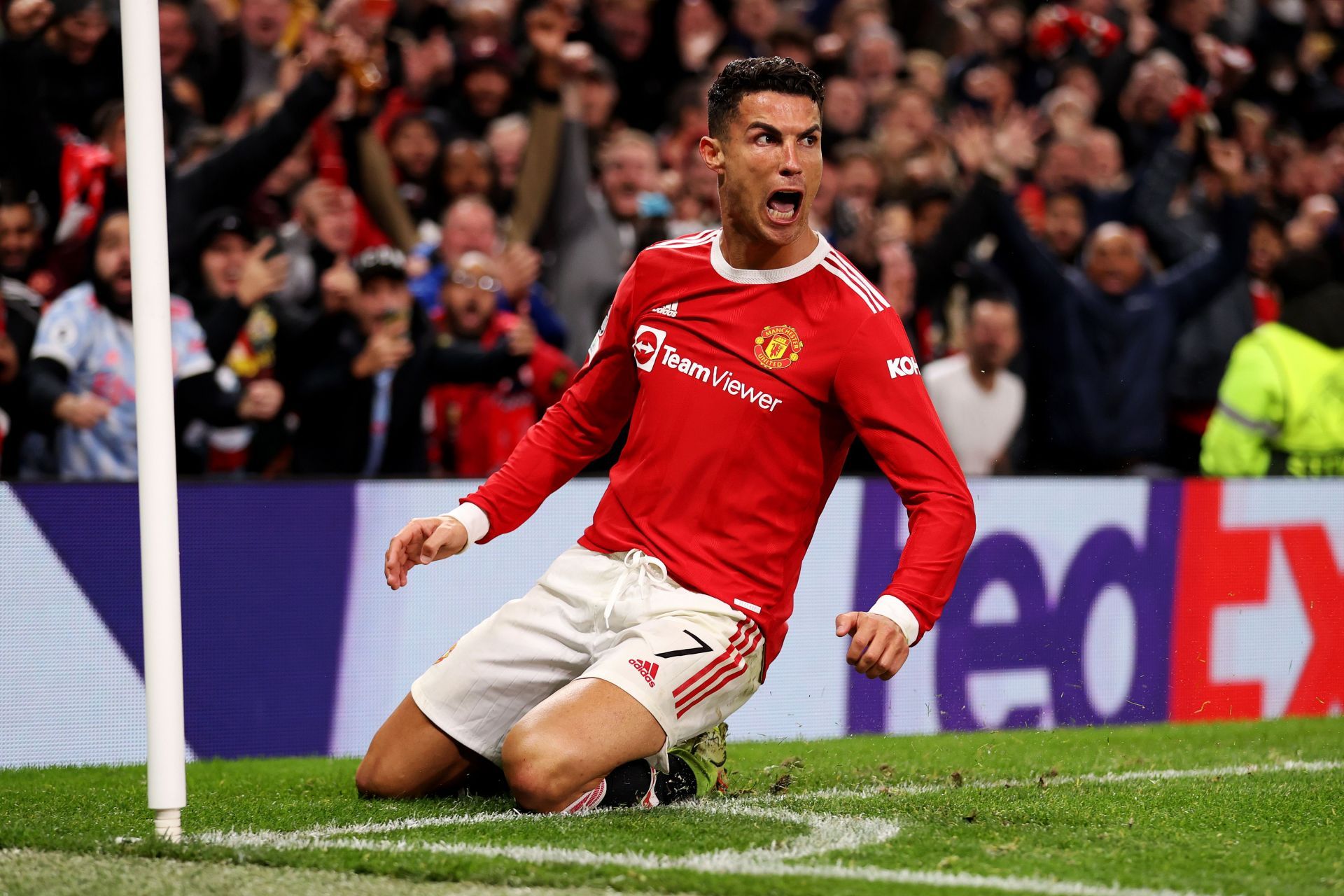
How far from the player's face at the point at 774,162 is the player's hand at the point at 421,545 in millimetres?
1048

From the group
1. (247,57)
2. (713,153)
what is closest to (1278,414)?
(713,153)

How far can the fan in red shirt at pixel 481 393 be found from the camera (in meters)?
7.03

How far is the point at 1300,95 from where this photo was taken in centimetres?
1234

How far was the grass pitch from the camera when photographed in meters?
3.06

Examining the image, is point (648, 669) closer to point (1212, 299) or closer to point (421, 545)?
point (421, 545)

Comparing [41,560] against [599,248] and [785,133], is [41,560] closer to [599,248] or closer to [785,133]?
[785,133]

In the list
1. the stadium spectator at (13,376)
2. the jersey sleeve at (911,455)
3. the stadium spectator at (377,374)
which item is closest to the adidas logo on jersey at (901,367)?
the jersey sleeve at (911,455)

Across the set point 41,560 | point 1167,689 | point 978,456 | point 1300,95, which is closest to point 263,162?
point 41,560

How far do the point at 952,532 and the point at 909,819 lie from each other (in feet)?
2.21

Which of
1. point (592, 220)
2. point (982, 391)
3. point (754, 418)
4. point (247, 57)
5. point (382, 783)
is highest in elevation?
point (247, 57)

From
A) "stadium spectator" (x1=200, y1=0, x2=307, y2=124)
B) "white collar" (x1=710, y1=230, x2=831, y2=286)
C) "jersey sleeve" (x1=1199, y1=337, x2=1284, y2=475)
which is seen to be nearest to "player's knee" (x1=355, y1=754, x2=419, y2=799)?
"white collar" (x1=710, y1=230, x2=831, y2=286)

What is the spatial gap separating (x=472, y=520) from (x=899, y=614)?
4.15ft

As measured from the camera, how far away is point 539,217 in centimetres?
788

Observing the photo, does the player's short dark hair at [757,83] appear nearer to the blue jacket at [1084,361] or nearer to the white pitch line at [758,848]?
the white pitch line at [758,848]
